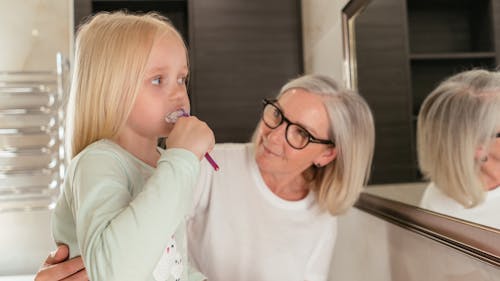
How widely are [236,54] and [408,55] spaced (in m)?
1.22

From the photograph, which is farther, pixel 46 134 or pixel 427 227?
pixel 46 134

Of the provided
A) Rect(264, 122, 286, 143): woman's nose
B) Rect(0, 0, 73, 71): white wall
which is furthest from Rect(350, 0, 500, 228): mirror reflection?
Rect(0, 0, 73, 71): white wall

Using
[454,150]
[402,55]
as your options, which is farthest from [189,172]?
[402,55]

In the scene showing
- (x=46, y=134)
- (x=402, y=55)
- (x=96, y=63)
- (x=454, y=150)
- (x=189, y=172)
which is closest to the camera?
(x=189, y=172)

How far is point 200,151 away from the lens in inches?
22.3

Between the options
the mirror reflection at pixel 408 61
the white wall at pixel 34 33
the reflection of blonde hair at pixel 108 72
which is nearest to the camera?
the reflection of blonde hair at pixel 108 72

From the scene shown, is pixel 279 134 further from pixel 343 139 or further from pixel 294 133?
pixel 343 139

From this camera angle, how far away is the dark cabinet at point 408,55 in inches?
29.7

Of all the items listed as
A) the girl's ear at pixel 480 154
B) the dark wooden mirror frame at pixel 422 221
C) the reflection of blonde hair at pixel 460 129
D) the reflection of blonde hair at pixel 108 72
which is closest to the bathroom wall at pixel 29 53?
the dark wooden mirror frame at pixel 422 221

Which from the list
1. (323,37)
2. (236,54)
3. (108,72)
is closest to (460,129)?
(108,72)

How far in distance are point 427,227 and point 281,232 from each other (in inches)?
15.1

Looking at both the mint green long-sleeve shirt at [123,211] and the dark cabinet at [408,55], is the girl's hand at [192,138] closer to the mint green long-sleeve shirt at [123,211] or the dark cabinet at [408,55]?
the mint green long-sleeve shirt at [123,211]

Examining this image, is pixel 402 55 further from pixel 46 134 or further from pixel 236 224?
pixel 46 134

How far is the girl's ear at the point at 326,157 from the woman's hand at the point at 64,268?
645mm
